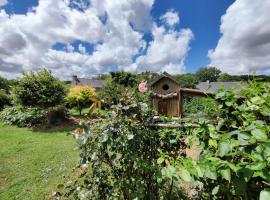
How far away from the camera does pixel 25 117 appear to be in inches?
524

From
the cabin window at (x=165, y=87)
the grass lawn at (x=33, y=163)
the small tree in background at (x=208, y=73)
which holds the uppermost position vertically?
the small tree in background at (x=208, y=73)

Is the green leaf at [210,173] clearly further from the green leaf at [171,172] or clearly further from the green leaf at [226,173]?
the green leaf at [171,172]

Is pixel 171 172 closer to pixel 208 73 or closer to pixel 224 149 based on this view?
pixel 224 149

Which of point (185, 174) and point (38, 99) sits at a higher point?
point (38, 99)

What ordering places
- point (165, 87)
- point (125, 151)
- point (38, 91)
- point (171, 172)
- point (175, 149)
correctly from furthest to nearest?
point (165, 87) < point (38, 91) < point (175, 149) < point (125, 151) < point (171, 172)

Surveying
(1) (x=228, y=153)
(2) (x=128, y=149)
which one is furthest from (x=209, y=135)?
(2) (x=128, y=149)

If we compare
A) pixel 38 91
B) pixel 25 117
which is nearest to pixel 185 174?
pixel 38 91

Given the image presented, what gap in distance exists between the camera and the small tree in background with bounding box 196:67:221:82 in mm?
86694

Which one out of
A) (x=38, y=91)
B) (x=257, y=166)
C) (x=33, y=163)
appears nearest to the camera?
(x=257, y=166)

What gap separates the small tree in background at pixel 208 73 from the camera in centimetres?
8669

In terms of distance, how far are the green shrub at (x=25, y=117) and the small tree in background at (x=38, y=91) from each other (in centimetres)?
74

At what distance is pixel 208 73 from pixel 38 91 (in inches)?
3311

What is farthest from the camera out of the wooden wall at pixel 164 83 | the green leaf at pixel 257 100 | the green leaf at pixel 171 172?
the wooden wall at pixel 164 83

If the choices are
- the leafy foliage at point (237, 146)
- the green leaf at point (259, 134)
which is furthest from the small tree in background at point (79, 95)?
the green leaf at point (259, 134)
